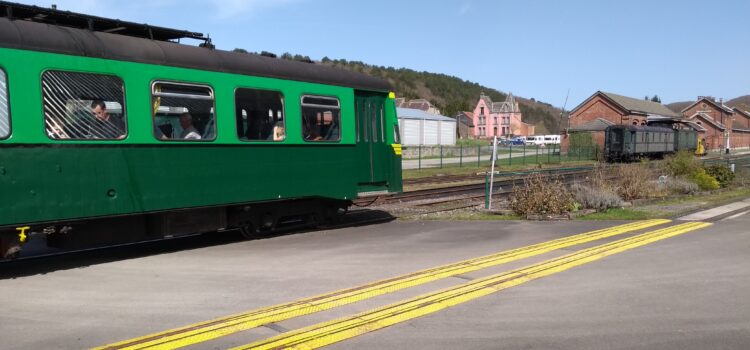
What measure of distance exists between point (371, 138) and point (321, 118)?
1.46m

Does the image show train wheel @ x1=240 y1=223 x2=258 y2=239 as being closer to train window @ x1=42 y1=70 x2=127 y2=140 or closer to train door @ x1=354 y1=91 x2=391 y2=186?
train door @ x1=354 y1=91 x2=391 y2=186

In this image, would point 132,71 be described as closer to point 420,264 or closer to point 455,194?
point 420,264

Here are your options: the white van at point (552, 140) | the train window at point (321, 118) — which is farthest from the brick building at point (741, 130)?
the train window at point (321, 118)

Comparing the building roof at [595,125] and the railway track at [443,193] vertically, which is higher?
the building roof at [595,125]

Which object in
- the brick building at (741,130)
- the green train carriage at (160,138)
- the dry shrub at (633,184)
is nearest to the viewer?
the green train carriage at (160,138)

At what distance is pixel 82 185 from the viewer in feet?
24.3

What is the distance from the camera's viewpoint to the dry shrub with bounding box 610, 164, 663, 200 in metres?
15.5

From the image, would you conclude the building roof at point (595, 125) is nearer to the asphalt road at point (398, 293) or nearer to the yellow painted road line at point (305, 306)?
the asphalt road at point (398, 293)

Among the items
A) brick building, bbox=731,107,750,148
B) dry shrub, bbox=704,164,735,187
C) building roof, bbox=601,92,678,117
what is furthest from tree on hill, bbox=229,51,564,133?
dry shrub, bbox=704,164,735,187

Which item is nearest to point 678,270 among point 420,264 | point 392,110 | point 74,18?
point 420,264

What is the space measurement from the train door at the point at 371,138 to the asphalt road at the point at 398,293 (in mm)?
2159

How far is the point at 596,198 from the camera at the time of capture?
43.8ft

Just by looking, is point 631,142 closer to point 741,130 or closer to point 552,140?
point 552,140

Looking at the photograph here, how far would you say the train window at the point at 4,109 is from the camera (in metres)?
6.70
